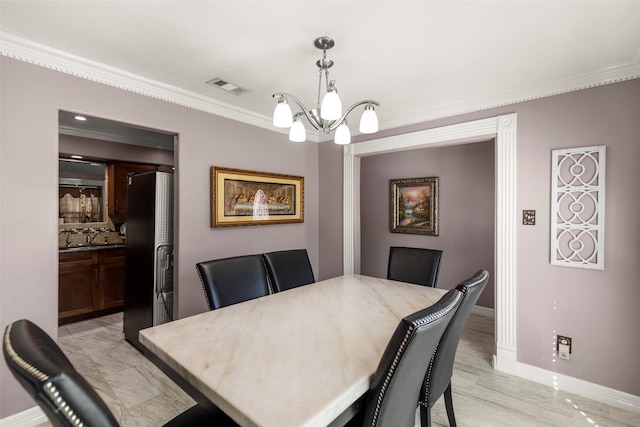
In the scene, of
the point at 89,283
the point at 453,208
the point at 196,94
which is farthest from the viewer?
the point at 453,208

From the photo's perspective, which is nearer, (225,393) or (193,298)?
(225,393)

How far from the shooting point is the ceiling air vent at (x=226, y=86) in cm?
253

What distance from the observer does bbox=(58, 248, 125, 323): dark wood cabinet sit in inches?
146

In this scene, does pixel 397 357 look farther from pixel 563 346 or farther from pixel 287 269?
pixel 563 346

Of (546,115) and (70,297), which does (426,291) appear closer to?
(546,115)

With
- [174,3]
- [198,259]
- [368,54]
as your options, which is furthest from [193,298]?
[368,54]

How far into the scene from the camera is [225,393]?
990 mm

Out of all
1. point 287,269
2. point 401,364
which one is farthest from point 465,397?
point 401,364

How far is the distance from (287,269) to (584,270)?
7.65 ft

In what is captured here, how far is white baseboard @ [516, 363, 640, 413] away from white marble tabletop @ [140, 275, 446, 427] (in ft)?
4.33

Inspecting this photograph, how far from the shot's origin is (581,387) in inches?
93.9

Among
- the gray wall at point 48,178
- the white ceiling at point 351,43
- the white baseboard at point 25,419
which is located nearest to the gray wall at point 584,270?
the white ceiling at point 351,43

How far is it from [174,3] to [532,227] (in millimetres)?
2967

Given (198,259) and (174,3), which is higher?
(174,3)
